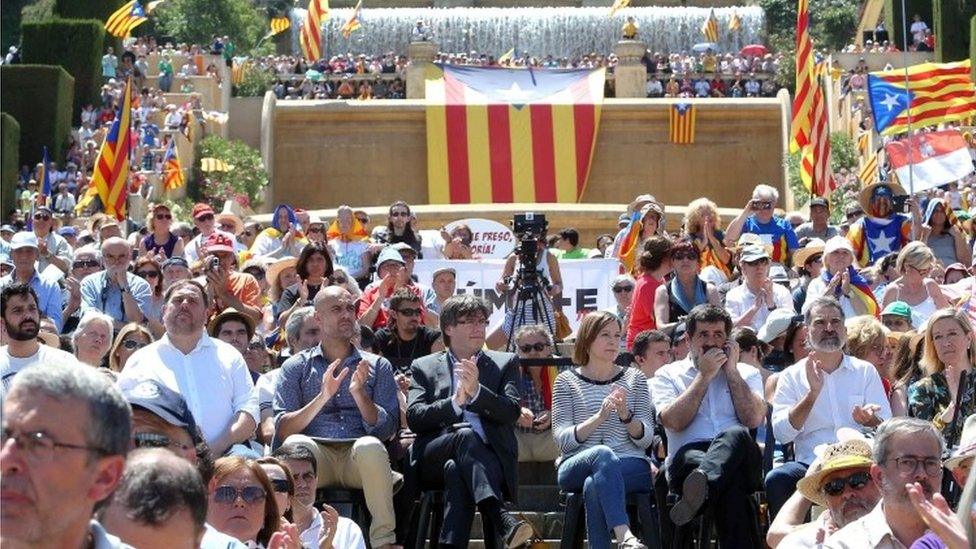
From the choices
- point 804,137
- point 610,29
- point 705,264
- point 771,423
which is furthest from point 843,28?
point 771,423

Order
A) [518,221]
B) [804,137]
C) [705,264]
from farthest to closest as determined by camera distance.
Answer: [804,137]
[705,264]
[518,221]

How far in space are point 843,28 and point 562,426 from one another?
148 ft

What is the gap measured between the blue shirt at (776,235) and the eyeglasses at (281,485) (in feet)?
28.5

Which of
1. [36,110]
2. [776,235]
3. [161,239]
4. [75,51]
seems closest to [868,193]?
[776,235]

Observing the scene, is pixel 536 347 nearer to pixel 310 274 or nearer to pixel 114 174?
pixel 310 274

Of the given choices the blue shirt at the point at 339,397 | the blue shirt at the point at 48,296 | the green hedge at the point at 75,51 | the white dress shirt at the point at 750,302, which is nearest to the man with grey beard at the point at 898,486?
the blue shirt at the point at 339,397

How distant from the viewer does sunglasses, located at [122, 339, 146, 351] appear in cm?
1077

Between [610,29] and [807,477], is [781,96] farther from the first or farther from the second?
[807,477]

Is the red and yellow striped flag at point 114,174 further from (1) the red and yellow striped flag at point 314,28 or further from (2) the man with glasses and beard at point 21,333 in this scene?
(1) the red and yellow striped flag at point 314,28

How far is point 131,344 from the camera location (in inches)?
426

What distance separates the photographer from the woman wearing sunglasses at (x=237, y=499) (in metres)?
6.98

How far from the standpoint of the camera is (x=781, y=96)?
37.5 metres

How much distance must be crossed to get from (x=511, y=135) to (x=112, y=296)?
23.6 metres

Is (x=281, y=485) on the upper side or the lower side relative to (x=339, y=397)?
upper
